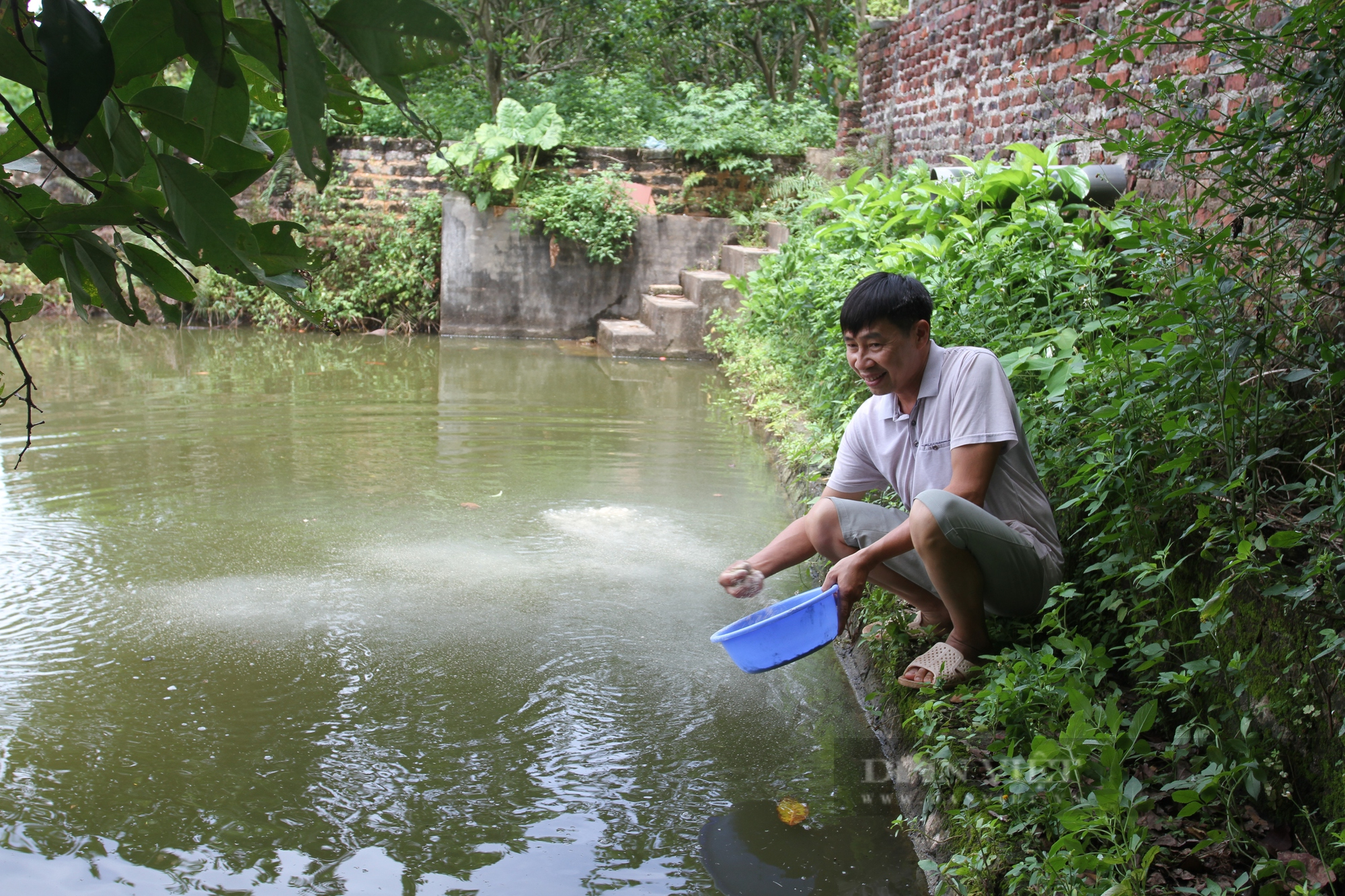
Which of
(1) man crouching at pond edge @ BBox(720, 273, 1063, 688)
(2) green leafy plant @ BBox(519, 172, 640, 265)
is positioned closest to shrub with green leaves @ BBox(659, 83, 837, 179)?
(2) green leafy plant @ BBox(519, 172, 640, 265)

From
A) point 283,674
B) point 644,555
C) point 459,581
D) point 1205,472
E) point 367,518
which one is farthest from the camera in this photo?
point 367,518

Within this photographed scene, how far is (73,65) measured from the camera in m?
1.00

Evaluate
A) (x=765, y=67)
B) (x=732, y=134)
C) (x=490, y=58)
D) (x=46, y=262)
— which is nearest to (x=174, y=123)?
(x=46, y=262)

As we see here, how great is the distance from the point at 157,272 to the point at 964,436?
6.66 feet

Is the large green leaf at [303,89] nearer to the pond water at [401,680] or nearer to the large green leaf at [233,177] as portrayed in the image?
the large green leaf at [233,177]

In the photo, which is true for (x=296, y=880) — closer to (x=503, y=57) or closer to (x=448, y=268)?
(x=448, y=268)

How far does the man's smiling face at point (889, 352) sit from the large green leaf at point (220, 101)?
212 centimetres

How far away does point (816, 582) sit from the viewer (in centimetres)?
444

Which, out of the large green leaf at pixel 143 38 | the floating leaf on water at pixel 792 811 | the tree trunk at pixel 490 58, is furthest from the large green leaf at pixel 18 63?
the tree trunk at pixel 490 58

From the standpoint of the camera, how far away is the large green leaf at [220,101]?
1045mm

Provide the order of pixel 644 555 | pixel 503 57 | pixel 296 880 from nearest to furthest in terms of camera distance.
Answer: pixel 296 880 < pixel 644 555 < pixel 503 57

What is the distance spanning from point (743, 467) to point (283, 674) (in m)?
3.41

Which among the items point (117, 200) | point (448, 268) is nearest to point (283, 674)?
point (117, 200)

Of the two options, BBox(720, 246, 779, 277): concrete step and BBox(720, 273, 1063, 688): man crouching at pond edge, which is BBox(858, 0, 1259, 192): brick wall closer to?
BBox(720, 246, 779, 277): concrete step
